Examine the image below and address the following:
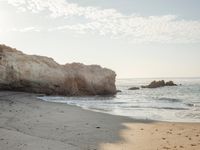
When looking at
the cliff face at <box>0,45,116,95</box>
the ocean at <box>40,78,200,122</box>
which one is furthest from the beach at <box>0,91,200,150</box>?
the cliff face at <box>0,45,116,95</box>

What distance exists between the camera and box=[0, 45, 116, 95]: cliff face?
33.3m

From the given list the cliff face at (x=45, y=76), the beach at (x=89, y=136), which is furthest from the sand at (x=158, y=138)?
the cliff face at (x=45, y=76)

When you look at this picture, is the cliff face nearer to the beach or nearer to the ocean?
the ocean

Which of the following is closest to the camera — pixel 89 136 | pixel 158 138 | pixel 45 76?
pixel 89 136

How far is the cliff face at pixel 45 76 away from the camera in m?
33.3

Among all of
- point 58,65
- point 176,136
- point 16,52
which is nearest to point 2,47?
point 16,52

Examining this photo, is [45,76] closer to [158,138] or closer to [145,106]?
[145,106]

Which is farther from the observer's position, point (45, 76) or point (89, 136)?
point (45, 76)

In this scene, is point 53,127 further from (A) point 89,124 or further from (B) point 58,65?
(B) point 58,65

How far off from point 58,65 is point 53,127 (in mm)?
26793

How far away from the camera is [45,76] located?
115ft

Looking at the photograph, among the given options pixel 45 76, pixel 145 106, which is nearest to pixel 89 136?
pixel 145 106

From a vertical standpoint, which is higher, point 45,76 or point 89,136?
point 45,76

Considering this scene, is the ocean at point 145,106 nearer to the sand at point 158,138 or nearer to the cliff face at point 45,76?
the sand at point 158,138
